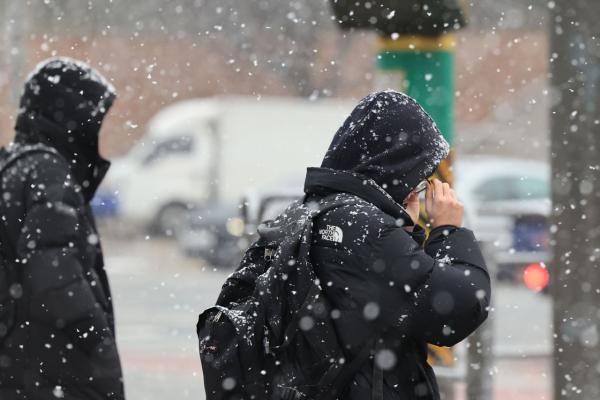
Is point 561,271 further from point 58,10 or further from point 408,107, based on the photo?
point 58,10

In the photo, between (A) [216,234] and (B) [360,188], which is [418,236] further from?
(A) [216,234]

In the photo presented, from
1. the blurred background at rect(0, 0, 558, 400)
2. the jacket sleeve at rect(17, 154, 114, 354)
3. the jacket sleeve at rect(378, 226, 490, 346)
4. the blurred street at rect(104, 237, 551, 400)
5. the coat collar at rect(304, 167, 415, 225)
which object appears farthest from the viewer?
the blurred street at rect(104, 237, 551, 400)

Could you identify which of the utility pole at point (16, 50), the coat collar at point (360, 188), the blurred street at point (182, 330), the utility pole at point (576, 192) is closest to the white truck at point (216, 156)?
the blurred street at point (182, 330)

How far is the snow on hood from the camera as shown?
9.27 ft

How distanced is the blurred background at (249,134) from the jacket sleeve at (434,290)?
2.52m

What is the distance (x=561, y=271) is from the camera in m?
5.03

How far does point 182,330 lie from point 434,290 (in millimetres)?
8746

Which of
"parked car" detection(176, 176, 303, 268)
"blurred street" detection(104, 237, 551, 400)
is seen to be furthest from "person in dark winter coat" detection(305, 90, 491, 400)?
"parked car" detection(176, 176, 303, 268)

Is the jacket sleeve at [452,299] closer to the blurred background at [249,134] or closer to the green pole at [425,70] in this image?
the blurred background at [249,134]

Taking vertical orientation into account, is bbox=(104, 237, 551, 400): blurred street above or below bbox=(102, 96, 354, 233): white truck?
below

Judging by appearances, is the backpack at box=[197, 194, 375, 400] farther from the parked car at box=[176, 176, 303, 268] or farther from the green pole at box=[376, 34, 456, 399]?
the parked car at box=[176, 176, 303, 268]

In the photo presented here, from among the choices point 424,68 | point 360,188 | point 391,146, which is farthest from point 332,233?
point 424,68

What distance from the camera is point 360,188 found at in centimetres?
281

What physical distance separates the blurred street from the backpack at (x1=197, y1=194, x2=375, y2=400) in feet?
16.0
